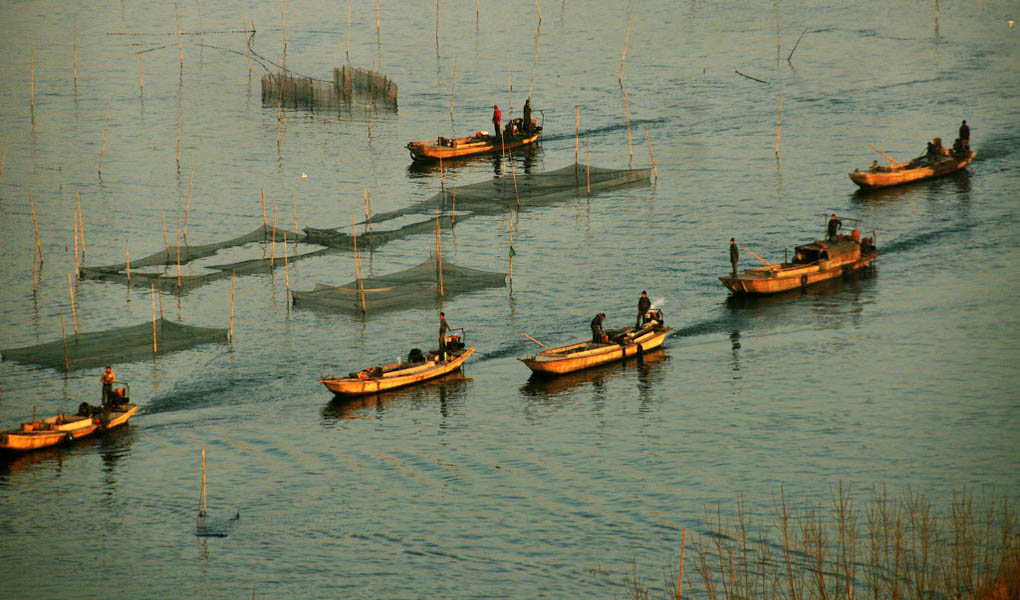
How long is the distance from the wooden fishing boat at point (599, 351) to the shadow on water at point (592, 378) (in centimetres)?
17

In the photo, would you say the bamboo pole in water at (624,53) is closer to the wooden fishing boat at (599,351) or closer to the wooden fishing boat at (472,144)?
the wooden fishing boat at (472,144)

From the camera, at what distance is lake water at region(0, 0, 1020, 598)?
22469 millimetres

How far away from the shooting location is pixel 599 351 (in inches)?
1161

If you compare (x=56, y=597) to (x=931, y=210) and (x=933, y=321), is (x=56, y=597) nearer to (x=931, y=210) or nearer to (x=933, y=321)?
(x=933, y=321)

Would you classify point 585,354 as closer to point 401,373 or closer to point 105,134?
point 401,373

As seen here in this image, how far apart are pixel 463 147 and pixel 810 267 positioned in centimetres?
1956

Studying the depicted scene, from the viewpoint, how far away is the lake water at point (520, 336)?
2247 centimetres

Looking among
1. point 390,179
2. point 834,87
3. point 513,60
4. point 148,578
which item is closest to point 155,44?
point 513,60

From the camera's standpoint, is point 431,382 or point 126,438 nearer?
point 126,438

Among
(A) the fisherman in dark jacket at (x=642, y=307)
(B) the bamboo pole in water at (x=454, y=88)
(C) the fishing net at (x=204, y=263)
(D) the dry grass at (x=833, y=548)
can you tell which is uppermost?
(B) the bamboo pole in water at (x=454, y=88)

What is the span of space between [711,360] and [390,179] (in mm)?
21978

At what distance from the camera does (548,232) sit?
41969 millimetres

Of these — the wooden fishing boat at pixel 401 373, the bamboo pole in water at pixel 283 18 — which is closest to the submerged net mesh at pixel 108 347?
the wooden fishing boat at pixel 401 373

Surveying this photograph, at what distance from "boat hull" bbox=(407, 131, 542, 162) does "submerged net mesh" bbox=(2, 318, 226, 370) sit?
68.7ft
